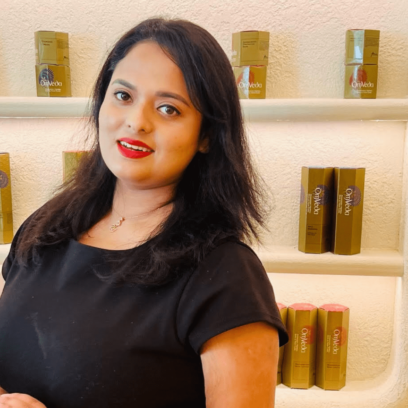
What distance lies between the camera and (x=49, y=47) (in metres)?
1.85

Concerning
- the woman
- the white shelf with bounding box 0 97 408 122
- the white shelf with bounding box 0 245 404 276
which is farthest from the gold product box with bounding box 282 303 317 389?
the woman

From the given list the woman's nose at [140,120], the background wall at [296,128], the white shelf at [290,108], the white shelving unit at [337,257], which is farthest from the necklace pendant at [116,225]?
the background wall at [296,128]

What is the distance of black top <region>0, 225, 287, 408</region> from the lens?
0.86 m

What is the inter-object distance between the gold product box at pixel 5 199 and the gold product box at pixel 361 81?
3.94ft

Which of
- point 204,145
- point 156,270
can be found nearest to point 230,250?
point 156,270

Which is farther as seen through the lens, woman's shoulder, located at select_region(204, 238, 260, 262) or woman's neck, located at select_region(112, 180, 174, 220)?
woman's neck, located at select_region(112, 180, 174, 220)

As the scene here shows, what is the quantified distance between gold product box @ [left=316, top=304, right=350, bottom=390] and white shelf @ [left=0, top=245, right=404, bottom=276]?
0.16m

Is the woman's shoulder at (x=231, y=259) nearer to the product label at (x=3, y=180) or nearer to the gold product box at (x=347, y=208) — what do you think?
the gold product box at (x=347, y=208)

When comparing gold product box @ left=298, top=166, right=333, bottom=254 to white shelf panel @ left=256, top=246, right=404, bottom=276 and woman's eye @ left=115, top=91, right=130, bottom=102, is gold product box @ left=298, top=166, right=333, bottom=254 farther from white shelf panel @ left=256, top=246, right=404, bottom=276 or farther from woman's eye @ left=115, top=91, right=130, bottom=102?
woman's eye @ left=115, top=91, right=130, bottom=102

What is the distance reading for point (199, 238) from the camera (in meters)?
0.95

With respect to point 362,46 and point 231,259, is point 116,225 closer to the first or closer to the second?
point 231,259

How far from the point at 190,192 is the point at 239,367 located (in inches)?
14.2

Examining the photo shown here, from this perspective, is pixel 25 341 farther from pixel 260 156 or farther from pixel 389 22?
pixel 389 22

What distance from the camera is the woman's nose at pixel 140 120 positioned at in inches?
37.5
